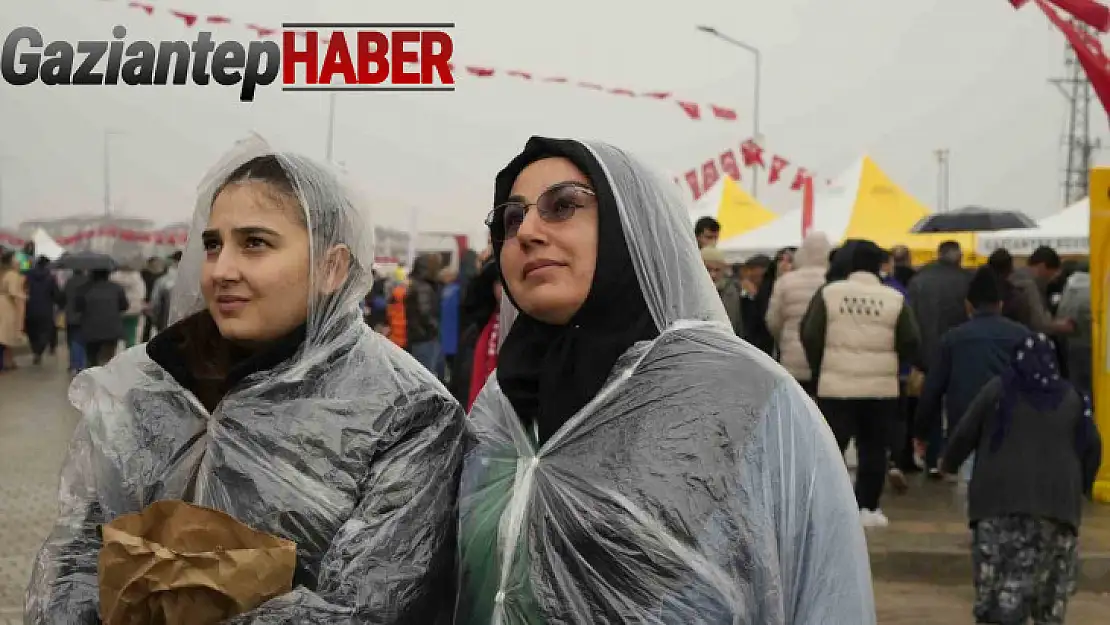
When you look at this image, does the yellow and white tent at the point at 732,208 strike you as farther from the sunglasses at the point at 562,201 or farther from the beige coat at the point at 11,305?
the sunglasses at the point at 562,201

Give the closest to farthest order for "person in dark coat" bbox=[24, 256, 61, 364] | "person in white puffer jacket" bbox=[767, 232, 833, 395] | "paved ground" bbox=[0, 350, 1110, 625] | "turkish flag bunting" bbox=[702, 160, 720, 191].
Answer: "paved ground" bbox=[0, 350, 1110, 625] < "person in white puffer jacket" bbox=[767, 232, 833, 395] < "person in dark coat" bbox=[24, 256, 61, 364] < "turkish flag bunting" bbox=[702, 160, 720, 191]

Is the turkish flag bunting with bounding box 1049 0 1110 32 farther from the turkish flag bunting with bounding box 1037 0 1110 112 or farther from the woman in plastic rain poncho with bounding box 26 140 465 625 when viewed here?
the woman in plastic rain poncho with bounding box 26 140 465 625

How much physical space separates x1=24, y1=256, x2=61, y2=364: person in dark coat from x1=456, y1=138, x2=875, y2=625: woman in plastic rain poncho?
18.8m

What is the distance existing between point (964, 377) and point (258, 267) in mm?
5837

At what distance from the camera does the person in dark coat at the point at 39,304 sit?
1967cm

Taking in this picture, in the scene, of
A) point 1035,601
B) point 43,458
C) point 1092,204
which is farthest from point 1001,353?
point 43,458

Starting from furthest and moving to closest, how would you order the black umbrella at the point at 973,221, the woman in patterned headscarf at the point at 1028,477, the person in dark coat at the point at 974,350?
the black umbrella at the point at 973,221
the person in dark coat at the point at 974,350
the woman in patterned headscarf at the point at 1028,477

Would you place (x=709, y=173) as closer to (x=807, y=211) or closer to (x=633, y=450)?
(x=807, y=211)

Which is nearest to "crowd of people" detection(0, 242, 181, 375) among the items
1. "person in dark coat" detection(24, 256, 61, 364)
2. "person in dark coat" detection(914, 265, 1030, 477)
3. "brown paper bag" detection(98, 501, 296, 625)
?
"person in dark coat" detection(24, 256, 61, 364)

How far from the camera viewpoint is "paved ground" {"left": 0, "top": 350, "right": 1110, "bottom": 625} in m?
6.14

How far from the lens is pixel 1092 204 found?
27.3 ft

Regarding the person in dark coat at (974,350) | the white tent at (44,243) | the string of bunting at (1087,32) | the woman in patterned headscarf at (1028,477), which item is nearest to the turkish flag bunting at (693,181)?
the string of bunting at (1087,32)

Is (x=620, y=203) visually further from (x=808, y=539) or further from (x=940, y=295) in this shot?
(x=940, y=295)

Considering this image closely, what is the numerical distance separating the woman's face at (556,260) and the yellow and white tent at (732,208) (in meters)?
19.5
